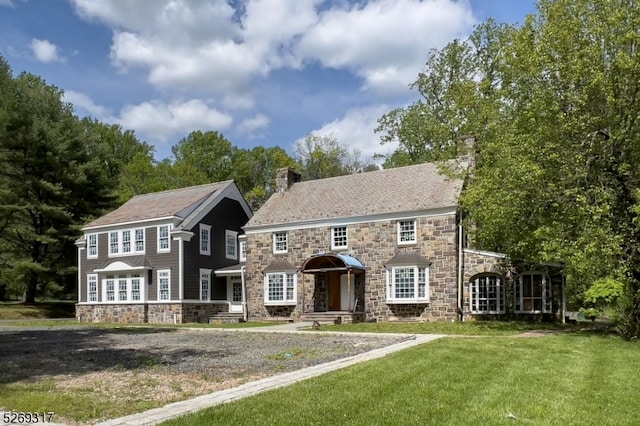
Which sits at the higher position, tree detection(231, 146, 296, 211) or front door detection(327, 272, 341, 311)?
tree detection(231, 146, 296, 211)

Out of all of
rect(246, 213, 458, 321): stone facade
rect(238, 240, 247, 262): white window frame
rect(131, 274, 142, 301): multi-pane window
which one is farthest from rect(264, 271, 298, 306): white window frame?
rect(131, 274, 142, 301): multi-pane window

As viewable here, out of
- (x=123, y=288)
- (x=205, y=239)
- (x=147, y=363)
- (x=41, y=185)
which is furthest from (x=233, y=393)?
(x=41, y=185)

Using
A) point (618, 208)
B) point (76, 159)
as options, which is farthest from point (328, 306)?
point (76, 159)

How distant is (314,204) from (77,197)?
732 inches

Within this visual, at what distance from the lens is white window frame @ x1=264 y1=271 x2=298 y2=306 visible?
2597cm

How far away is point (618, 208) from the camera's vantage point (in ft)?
51.8

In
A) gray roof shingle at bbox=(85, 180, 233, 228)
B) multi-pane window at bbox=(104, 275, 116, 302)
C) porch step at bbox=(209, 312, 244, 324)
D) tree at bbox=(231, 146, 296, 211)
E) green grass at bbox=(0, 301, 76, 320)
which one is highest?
tree at bbox=(231, 146, 296, 211)

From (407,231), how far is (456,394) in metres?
16.6

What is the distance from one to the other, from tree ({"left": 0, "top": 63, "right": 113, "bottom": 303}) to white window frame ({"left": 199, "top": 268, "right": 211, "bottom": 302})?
10.8m

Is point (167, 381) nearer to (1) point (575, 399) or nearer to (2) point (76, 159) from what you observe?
(1) point (575, 399)

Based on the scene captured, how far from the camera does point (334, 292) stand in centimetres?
2566

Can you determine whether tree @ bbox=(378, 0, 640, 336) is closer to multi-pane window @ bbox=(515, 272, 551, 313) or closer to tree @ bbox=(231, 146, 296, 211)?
multi-pane window @ bbox=(515, 272, 551, 313)

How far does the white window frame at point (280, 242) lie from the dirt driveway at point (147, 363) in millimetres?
9103

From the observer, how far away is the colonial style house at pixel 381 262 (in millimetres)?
22031
